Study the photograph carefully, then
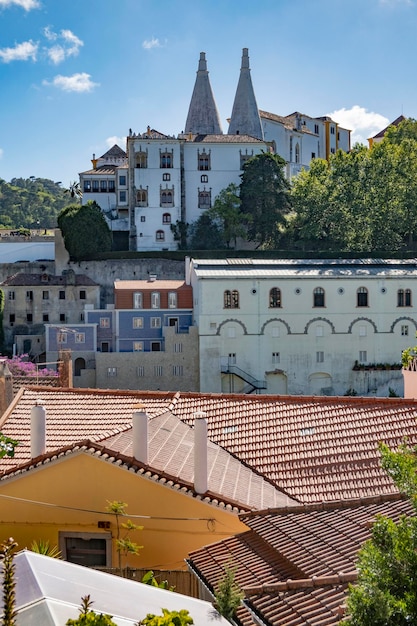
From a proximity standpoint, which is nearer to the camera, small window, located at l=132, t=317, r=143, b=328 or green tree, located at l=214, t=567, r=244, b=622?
green tree, located at l=214, t=567, r=244, b=622

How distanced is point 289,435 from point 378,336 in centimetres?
3727

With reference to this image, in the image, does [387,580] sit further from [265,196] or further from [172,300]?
[265,196]

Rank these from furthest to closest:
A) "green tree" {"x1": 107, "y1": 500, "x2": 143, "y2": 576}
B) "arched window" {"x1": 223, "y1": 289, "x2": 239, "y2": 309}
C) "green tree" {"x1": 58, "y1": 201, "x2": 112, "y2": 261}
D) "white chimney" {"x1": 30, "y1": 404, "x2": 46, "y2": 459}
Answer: "green tree" {"x1": 58, "y1": 201, "x2": 112, "y2": 261}
"arched window" {"x1": 223, "y1": 289, "x2": 239, "y2": 309}
"white chimney" {"x1": 30, "y1": 404, "x2": 46, "y2": 459}
"green tree" {"x1": 107, "y1": 500, "x2": 143, "y2": 576}

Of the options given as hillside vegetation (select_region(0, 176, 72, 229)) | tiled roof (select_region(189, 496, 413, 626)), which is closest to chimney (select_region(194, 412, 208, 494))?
tiled roof (select_region(189, 496, 413, 626))

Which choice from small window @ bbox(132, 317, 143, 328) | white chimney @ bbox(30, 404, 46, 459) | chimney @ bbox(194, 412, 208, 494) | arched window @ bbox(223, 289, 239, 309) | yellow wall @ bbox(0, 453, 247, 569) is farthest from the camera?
small window @ bbox(132, 317, 143, 328)

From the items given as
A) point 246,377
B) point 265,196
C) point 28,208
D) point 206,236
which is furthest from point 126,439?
point 28,208

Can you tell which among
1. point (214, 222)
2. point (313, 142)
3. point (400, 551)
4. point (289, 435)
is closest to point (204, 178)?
point (214, 222)

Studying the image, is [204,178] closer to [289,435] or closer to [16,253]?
[16,253]

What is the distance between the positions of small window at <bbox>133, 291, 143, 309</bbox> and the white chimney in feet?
128

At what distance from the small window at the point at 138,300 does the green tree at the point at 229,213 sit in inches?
609

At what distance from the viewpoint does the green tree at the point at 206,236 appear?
68506 millimetres

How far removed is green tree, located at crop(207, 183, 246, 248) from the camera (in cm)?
6712

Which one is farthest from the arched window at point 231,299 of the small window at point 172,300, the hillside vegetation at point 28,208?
the hillside vegetation at point 28,208

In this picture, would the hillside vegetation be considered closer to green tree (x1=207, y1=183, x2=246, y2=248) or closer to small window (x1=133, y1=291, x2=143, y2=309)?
green tree (x1=207, y1=183, x2=246, y2=248)
